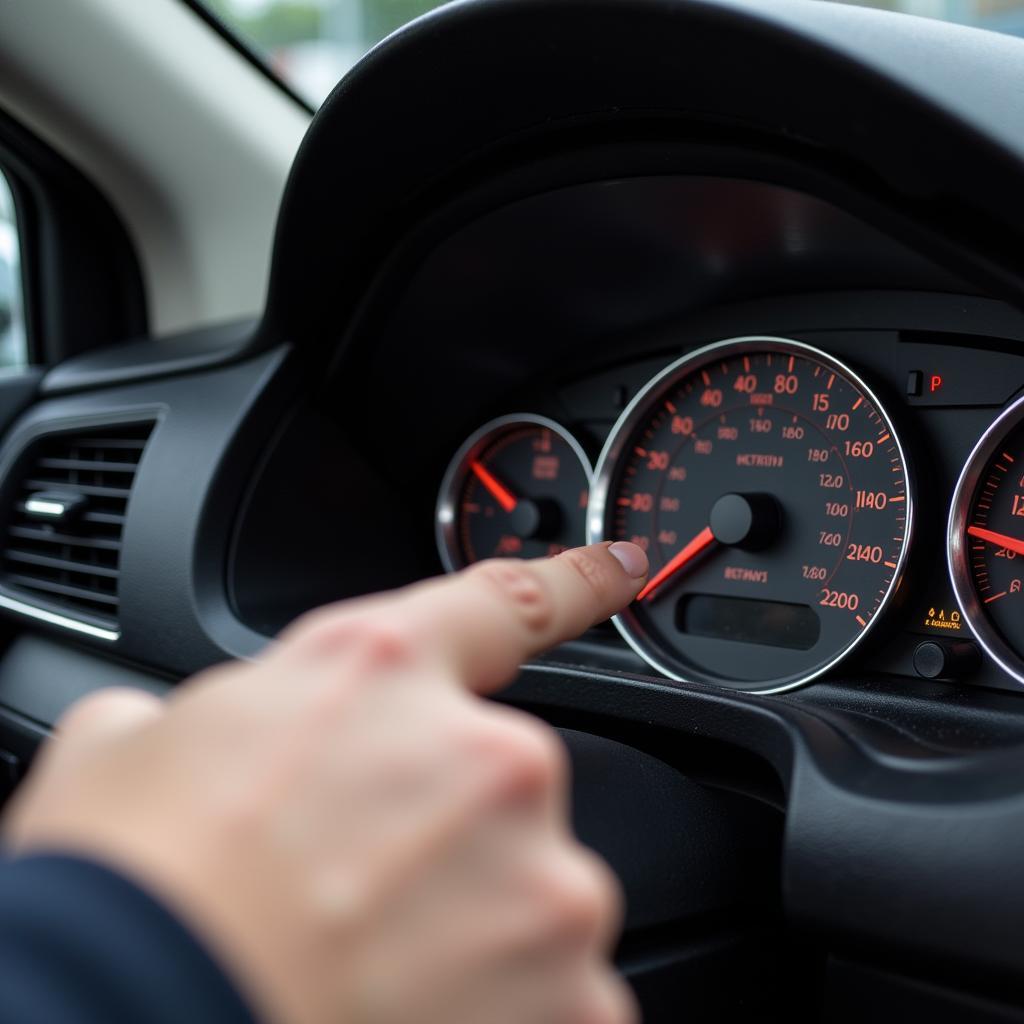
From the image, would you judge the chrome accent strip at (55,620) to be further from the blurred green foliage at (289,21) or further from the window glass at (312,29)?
the blurred green foliage at (289,21)

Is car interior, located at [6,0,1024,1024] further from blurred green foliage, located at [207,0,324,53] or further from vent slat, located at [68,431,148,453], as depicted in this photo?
blurred green foliage, located at [207,0,324,53]

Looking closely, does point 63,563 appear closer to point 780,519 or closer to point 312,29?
point 780,519

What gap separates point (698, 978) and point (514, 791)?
69cm

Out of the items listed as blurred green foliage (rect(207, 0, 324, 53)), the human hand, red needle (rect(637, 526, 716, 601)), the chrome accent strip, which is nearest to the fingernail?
the human hand

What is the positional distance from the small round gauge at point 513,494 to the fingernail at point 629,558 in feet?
2.90

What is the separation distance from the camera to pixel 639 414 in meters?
1.85

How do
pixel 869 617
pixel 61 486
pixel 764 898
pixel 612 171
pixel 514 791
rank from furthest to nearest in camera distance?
pixel 61 486
pixel 869 617
pixel 612 171
pixel 764 898
pixel 514 791

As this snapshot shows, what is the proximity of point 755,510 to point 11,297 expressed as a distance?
1.81 metres

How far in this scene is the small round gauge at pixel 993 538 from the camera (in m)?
1.47

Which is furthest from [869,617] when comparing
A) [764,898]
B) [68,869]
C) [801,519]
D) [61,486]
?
[61,486]

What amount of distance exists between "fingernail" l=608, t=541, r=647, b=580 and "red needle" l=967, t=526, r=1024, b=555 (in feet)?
1.88

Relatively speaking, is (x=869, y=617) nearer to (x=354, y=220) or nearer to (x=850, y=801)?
(x=850, y=801)

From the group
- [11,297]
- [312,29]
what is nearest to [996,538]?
[11,297]

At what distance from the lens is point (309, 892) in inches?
20.1
